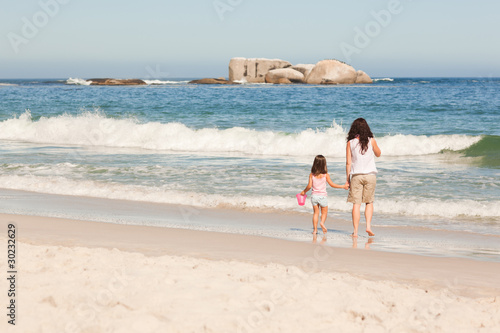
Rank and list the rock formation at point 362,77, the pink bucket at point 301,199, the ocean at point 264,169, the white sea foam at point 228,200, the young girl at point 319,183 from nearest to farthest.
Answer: the pink bucket at point 301,199 < the young girl at point 319,183 < the ocean at point 264,169 < the white sea foam at point 228,200 < the rock formation at point 362,77

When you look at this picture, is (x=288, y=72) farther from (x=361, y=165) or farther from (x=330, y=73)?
(x=361, y=165)

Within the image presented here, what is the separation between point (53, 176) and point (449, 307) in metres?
10.3

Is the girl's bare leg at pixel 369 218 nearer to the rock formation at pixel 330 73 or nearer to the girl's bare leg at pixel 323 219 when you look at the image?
the girl's bare leg at pixel 323 219

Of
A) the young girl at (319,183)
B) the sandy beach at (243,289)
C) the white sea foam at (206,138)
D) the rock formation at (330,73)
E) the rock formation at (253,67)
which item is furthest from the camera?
the rock formation at (253,67)

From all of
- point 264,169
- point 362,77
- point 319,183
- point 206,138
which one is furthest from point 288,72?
point 319,183

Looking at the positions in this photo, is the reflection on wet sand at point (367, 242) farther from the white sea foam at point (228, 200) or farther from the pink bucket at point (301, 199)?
the white sea foam at point (228, 200)

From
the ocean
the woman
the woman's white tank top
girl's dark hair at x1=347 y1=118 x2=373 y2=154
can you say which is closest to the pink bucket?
the ocean

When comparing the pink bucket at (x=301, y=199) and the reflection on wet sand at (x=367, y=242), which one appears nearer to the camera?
the reflection on wet sand at (x=367, y=242)

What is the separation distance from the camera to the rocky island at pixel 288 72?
78750 millimetres

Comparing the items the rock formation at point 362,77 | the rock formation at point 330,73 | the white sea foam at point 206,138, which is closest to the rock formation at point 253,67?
the rock formation at point 330,73

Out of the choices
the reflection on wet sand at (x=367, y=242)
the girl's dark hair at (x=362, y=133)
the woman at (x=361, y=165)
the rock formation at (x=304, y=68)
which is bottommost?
the reflection on wet sand at (x=367, y=242)

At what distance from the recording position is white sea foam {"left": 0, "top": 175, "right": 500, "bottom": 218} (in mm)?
9227

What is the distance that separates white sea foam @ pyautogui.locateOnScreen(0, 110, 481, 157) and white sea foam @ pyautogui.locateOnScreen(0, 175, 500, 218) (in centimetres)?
750

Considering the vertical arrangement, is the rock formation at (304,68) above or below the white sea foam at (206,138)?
above
